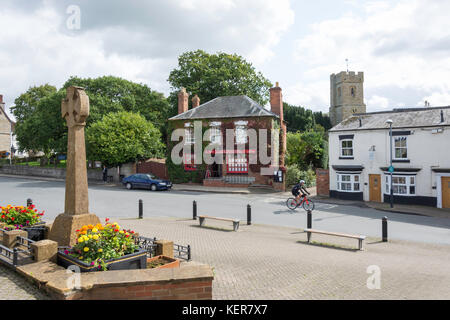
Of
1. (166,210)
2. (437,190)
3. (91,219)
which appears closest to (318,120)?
(437,190)

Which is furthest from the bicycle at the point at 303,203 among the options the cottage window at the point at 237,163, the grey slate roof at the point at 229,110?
the grey slate roof at the point at 229,110

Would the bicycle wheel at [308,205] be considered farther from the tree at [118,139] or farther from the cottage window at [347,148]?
the tree at [118,139]

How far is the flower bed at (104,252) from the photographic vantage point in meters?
5.72

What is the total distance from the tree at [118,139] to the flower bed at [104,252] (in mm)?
26352

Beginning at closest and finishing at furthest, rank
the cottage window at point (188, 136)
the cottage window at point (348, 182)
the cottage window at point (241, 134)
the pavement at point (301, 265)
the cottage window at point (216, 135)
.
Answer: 1. the pavement at point (301, 265)
2. the cottage window at point (348, 182)
3. the cottage window at point (241, 134)
4. the cottage window at point (216, 135)
5. the cottage window at point (188, 136)

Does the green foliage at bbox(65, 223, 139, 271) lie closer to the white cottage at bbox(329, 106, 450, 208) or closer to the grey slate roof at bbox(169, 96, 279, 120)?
the white cottage at bbox(329, 106, 450, 208)

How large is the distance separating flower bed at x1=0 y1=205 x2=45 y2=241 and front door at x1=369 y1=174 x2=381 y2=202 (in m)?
21.9

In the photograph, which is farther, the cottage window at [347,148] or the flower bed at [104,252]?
the cottage window at [347,148]

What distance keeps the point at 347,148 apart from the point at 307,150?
1329cm

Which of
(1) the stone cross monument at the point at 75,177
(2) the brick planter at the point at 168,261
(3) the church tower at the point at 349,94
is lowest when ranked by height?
(2) the brick planter at the point at 168,261

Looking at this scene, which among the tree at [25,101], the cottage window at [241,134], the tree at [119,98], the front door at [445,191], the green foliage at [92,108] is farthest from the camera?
the tree at [25,101]
